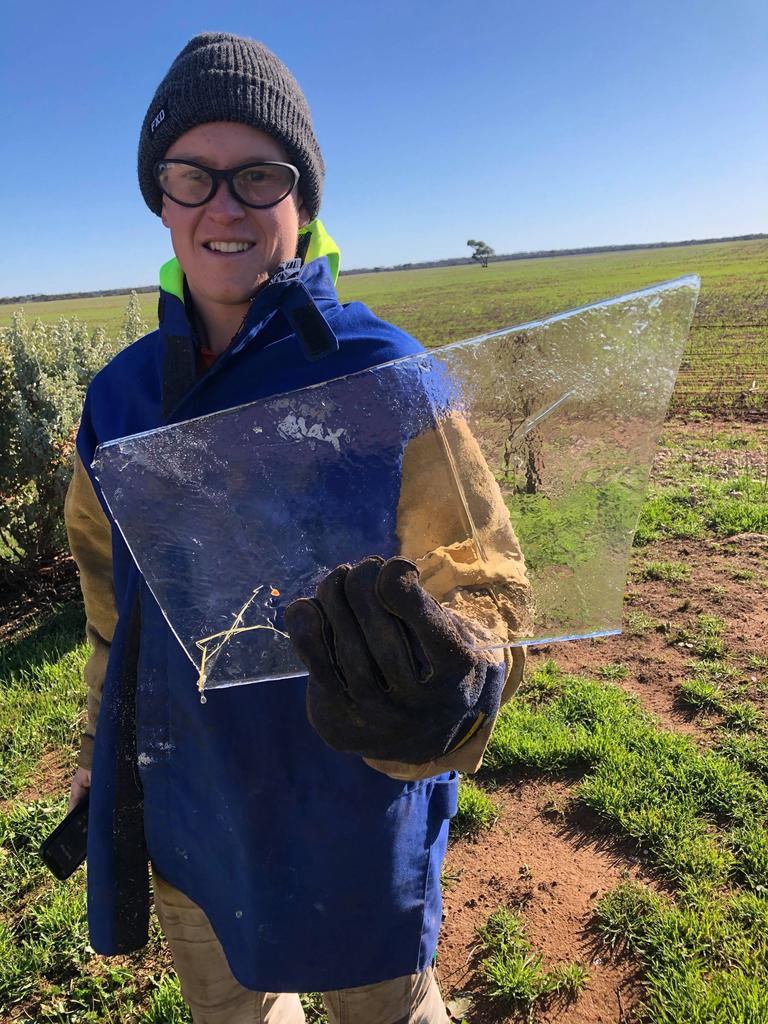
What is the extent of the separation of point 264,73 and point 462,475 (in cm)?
107

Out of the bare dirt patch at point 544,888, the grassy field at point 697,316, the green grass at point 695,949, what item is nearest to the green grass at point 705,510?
the bare dirt patch at point 544,888

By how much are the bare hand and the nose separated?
4.65 ft

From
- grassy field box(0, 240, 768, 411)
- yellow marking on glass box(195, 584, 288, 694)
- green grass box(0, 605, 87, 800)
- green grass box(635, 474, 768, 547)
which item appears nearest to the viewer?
yellow marking on glass box(195, 584, 288, 694)

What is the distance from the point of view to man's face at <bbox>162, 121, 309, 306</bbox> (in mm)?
1435

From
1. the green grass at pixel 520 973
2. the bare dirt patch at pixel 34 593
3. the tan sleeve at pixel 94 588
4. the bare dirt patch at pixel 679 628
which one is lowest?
the green grass at pixel 520 973

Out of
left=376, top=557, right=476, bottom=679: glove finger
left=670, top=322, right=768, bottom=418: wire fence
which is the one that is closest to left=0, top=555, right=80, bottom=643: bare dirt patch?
left=376, top=557, right=476, bottom=679: glove finger

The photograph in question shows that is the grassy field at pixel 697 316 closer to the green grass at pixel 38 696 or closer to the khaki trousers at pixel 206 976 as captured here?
the green grass at pixel 38 696

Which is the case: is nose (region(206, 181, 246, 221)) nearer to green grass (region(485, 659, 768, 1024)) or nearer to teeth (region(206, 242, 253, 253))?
teeth (region(206, 242, 253, 253))

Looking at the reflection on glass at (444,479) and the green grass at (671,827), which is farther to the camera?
the green grass at (671,827)

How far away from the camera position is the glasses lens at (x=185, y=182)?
57.3 inches

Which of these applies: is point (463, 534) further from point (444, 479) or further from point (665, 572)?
point (665, 572)

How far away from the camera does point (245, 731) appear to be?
1378mm

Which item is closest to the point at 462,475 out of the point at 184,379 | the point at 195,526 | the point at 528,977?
the point at 195,526

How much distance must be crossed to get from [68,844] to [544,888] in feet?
5.68
